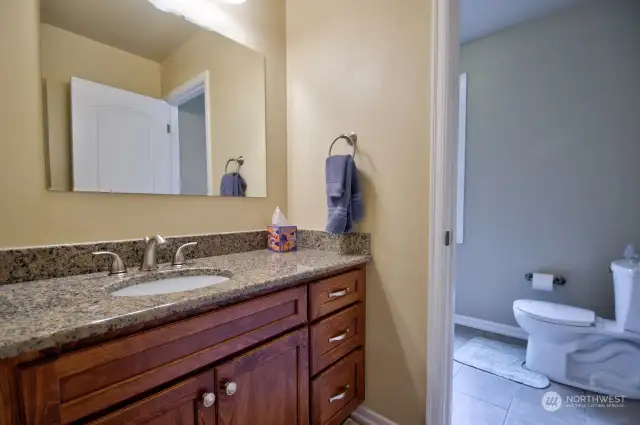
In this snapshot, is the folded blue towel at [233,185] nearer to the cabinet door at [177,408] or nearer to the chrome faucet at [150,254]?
the chrome faucet at [150,254]

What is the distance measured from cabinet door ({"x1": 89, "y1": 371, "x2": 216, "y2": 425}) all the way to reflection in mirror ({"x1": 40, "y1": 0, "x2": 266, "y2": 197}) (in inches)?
31.0

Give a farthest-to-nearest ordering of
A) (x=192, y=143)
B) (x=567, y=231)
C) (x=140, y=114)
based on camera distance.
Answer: (x=567, y=231), (x=192, y=143), (x=140, y=114)

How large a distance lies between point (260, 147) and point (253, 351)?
1.09 meters

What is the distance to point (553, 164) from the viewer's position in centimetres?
219

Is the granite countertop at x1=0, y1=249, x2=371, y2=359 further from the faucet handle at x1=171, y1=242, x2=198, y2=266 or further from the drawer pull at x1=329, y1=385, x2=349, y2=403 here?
the drawer pull at x1=329, y1=385, x2=349, y2=403

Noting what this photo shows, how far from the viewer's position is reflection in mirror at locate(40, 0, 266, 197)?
3.27 ft

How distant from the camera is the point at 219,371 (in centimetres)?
80

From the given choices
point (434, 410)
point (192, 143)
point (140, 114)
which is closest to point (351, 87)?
point (192, 143)

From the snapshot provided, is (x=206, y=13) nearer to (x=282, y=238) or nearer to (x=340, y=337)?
(x=282, y=238)

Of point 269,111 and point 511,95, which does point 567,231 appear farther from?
point 269,111

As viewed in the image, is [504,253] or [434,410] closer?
[434,410]

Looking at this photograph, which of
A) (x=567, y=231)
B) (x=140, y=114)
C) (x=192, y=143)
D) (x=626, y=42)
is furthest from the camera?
(x=567, y=231)

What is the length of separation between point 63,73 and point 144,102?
25 cm

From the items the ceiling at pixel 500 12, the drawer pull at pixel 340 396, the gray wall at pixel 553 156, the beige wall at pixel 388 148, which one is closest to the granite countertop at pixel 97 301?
the beige wall at pixel 388 148
